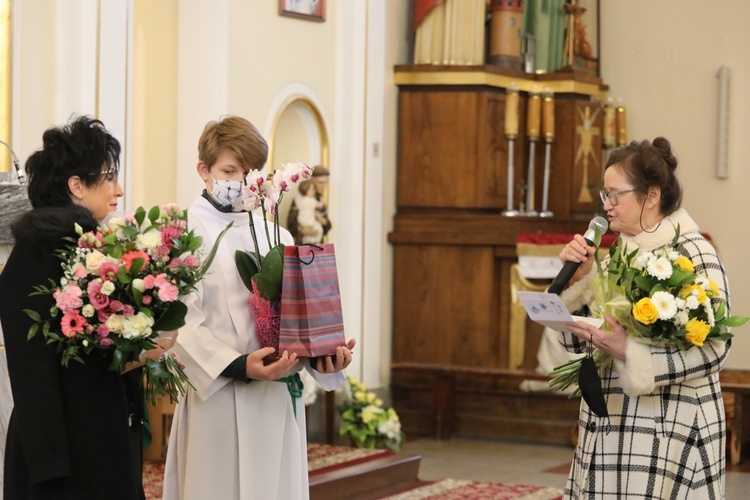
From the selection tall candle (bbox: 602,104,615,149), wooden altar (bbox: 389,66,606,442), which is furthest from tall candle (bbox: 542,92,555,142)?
tall candle (bbox: 602,104,615,149)

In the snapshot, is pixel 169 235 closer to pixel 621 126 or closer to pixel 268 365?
pixel 268 365

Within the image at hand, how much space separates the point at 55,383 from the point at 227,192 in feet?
2.85

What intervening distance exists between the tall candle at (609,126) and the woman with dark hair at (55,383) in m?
7.18

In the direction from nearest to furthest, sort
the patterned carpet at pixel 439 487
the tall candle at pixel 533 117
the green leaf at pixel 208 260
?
the green leaf at pixel 208 260 → the patterned carpet at pixel 439 487 → the tall candle at pixel 533 117

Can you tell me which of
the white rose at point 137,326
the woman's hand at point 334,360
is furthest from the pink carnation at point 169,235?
the woman's hand at point 334,360

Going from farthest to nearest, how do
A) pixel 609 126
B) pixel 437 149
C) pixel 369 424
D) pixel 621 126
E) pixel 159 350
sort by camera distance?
pixel 621 126 → pixel 609 126 → pixel 437 149 → pixel 369 424 → pixel 159 350

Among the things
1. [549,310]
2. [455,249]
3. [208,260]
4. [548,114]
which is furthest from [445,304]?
[208,260]

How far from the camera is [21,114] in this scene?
218 inches

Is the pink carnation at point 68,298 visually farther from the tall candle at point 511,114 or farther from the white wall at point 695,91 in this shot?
the white wall at point 695,91

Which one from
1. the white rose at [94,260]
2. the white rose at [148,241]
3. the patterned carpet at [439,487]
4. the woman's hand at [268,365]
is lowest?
the patterned carpet at [439,487]

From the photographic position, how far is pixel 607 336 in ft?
10.9

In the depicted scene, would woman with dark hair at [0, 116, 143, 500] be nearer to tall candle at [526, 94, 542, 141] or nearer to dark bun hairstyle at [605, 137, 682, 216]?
dark bun hairstyle at [605, 137, 682, 216]

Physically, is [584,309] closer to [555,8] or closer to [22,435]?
[22,435]

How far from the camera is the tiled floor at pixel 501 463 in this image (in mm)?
7246
